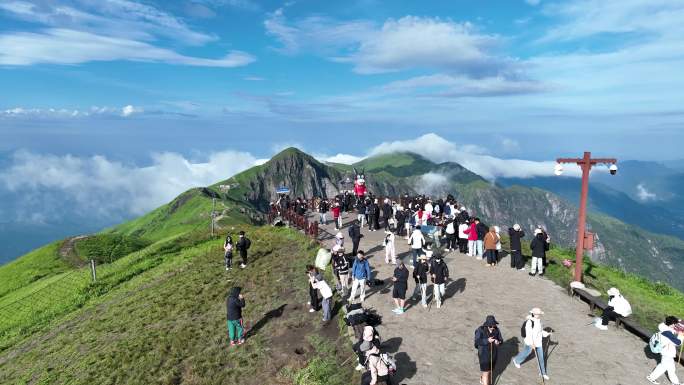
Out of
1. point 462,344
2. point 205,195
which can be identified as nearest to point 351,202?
point 462,344

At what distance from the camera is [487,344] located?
40.5ft

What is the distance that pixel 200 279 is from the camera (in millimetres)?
28172

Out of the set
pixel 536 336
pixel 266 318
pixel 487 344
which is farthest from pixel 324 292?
pixel 536 336

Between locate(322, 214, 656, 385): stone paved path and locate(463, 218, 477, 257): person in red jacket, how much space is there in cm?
272

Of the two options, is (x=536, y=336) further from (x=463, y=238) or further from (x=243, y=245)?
(x=243, y=245)

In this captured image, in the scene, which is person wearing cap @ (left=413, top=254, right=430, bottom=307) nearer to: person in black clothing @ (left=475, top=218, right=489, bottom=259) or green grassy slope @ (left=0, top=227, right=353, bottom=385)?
green grassy slope @ (left=0, top=227, right=353, bottom=385)

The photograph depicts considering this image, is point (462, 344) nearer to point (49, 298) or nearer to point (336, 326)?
point (336, 326)

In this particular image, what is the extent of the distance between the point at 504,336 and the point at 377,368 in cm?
664

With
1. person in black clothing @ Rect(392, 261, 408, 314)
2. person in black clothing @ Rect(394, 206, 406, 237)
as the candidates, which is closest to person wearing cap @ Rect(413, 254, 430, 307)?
person in black clothing @ Rect(392, 261, 408, 314)

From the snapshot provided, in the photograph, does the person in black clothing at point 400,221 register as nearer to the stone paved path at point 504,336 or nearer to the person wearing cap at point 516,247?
the stone paved path at point 504,336

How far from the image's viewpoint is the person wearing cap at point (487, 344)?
12320mm

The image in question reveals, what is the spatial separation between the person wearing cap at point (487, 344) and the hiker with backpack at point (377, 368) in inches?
105

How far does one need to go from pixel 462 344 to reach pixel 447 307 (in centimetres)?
327

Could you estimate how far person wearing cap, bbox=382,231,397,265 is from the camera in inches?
919
